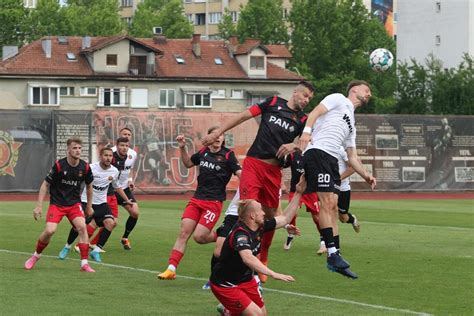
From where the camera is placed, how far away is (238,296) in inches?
447

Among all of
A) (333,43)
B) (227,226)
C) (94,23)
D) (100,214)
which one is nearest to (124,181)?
(100,214)

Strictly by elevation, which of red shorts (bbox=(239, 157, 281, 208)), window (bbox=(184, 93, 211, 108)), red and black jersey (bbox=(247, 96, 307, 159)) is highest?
window (bbox=(184, 93, 211, 108))

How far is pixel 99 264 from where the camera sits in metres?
18.0

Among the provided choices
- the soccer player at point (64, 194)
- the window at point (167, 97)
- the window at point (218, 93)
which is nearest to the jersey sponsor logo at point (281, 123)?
the soccer player at point (64, 194)

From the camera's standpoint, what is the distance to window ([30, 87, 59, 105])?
8619cm

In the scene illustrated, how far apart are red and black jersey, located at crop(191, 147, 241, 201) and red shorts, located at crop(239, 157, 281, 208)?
51.5 inches

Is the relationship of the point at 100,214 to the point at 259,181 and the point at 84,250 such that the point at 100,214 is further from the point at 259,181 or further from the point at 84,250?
the point at 259,181

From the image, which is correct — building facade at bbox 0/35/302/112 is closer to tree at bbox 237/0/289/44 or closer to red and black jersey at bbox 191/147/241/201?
tree at bbox 237/0/289/44

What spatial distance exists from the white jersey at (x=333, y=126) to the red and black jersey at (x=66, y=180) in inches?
153

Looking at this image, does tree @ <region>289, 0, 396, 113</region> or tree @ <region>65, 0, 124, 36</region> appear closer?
tree @ <region>289, 0, 396, 113</region>

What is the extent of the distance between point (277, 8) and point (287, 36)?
3578 millimetres

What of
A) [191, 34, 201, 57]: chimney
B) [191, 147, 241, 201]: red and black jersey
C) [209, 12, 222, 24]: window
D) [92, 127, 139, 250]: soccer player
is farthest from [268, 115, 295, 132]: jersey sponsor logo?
[209, 12, 222, 24]: window

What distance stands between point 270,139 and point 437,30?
81.1 meters

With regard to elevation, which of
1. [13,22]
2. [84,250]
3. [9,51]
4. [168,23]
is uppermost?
[168,23]
